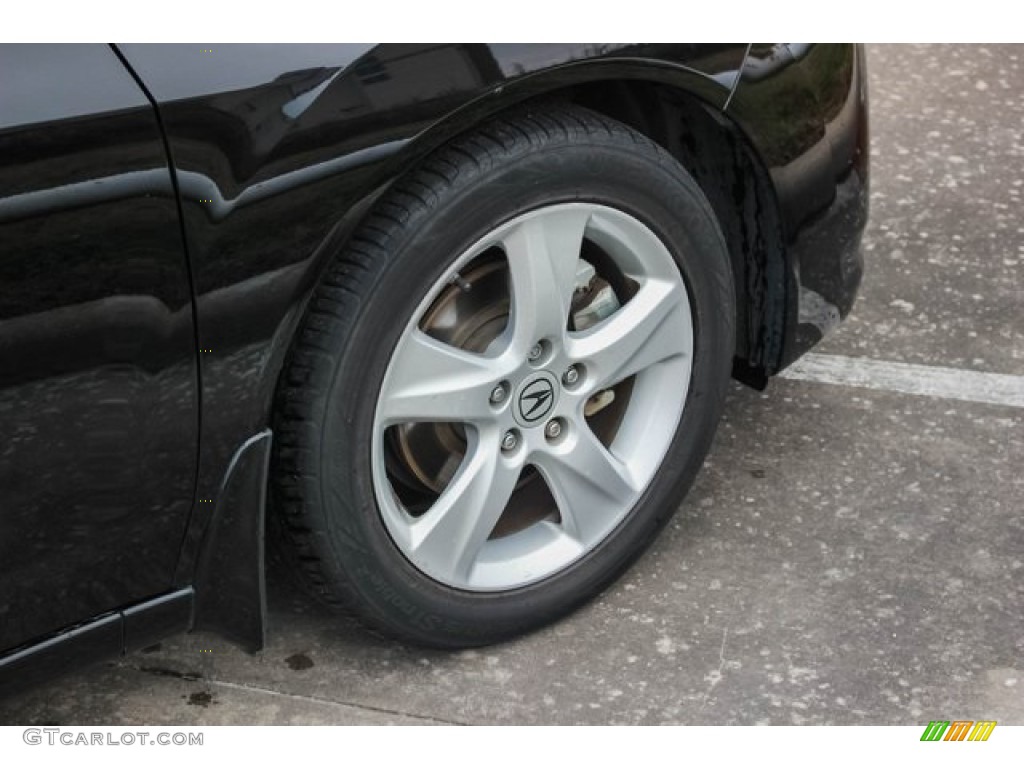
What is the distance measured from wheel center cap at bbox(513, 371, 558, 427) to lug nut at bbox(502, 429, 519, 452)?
0.9 inches

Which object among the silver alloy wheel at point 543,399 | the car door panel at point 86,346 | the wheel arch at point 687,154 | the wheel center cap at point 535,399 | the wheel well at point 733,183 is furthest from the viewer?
the wheel well at point 733,183

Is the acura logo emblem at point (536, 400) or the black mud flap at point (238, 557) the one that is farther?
the acura logo emblem at point (536, 400)

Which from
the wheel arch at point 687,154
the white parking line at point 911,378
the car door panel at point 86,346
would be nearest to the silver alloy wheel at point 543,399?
the wheel arch at point 687,154

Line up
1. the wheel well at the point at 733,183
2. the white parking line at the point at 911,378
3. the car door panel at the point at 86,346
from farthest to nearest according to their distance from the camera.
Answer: the white parking line at the point at 911,378
the wheel well at the point at 733,183
the car door panel at the point at 86,346

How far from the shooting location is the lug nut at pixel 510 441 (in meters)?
2.48

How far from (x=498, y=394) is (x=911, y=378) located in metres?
1.28

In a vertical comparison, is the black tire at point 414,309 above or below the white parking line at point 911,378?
above

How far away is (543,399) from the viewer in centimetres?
248

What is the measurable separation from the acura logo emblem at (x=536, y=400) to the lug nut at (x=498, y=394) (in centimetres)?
3

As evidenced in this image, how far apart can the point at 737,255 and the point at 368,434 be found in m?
0.83

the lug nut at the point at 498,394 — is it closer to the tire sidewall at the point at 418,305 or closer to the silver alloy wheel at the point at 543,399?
the silver alloy wheel at the point at 543,399
